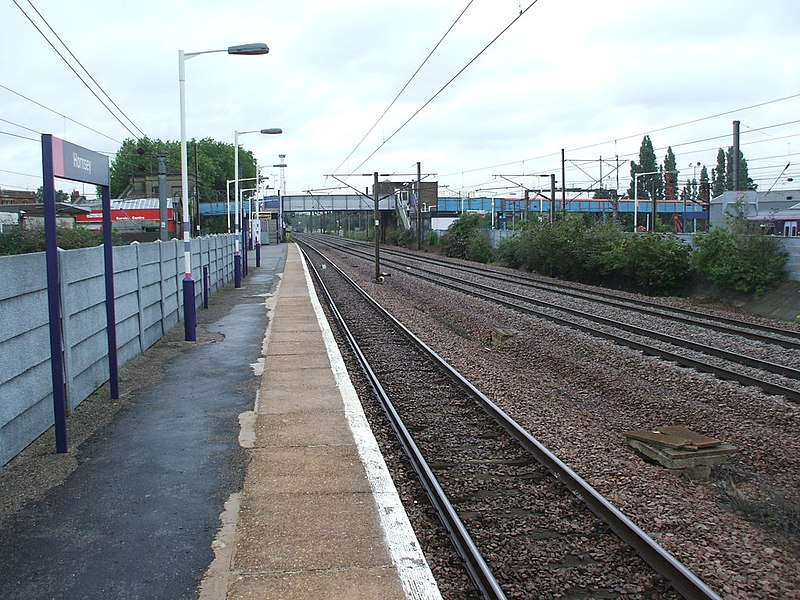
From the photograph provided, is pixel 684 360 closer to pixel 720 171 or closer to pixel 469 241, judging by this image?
pixel 469 241

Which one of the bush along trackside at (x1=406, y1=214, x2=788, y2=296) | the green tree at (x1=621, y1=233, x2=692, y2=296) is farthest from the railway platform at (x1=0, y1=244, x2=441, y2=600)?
the green tree at (x1=621, y1=233, x2=692, y2=296)

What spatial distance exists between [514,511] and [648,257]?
2278cm

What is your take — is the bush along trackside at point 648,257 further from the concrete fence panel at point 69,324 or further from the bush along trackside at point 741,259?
the concrete fence panel at point 69,324

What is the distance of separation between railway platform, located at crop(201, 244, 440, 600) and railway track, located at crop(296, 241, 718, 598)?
44 cm

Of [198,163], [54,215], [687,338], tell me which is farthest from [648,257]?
[198,163]

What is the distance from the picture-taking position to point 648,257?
89.5ft

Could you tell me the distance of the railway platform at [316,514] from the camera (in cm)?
459

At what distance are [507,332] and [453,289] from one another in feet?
36.5

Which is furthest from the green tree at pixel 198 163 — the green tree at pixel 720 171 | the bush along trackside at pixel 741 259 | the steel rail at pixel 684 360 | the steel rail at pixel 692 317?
the steel rail at pixel 684 360

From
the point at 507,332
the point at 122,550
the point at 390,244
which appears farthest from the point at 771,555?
the point at 390,244

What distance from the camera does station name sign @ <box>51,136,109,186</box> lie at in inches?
269

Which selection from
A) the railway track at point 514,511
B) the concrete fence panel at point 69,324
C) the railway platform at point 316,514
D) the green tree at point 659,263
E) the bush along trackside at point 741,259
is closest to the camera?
the railway platform at point 316,514

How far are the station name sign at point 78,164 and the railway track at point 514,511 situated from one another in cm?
416

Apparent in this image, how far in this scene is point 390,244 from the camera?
284 feet
